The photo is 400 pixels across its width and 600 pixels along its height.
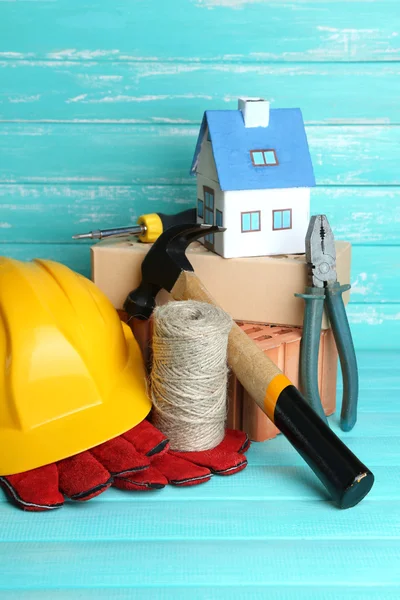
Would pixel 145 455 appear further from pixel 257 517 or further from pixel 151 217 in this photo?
pixel 151 217

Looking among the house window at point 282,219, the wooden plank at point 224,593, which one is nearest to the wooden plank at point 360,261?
the house window at point 282,219

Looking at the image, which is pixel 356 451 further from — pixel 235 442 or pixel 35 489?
pixel 35 489

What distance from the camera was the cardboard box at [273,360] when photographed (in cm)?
173

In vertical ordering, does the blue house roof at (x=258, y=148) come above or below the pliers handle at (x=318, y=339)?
above

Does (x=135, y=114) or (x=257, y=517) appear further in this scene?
(x=135, y=114)

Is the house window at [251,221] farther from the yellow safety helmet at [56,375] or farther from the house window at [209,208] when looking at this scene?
the yellow safety helmet at [56,375]

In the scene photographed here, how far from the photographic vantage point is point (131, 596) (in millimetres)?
1215

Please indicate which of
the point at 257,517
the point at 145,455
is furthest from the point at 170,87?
the point at 257,517

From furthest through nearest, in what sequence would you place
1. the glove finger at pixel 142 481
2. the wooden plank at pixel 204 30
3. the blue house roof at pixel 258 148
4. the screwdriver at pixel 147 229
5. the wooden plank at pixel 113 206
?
the wooden plank at pixel 113 206
the wooden plank at pixel 204 30
the screwdriver at pixel 147 229
the blue house roof at pixel 258 148
the glove finger at pixel 142 481

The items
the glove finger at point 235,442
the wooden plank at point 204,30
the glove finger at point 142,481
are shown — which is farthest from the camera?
the wooden plank at point 204,30

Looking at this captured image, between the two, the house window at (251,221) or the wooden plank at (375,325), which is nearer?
the house window at (251,221)

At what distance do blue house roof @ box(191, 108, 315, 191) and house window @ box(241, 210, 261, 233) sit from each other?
62 millimetres

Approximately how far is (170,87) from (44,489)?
46.0 inches

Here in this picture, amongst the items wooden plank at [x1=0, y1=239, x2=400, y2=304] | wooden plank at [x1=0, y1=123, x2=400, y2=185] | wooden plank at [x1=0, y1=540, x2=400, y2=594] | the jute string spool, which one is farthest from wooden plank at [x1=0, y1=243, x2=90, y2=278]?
wooden plank at [x1=0, y1=540, x2=400, y2=594]
